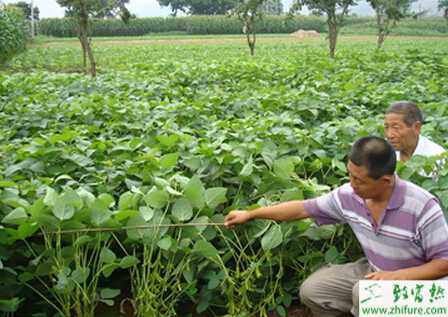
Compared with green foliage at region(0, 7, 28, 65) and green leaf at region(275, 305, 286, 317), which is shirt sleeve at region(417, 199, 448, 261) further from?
green foliage at region(0, 7, 28, 65)

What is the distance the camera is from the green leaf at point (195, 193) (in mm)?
2549

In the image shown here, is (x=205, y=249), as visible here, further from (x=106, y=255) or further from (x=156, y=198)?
(x=106, y=255)

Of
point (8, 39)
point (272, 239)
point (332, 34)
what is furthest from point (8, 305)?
point (8, 39)

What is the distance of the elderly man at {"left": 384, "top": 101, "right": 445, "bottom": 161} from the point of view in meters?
3.14

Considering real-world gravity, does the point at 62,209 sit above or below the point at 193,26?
below

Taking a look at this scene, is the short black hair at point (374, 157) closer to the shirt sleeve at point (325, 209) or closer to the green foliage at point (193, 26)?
the shirt sleeve at point (325, 209)

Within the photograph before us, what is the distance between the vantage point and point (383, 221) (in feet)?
7.29

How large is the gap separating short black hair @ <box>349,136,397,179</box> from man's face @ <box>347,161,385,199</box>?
0.02 meters

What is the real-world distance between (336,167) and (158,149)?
3.48ft

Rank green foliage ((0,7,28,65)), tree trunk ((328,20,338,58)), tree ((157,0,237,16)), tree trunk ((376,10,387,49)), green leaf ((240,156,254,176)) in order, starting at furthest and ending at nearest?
tree ((157,0,237,16)) < tree trunk ((376,10,387,49)) < green foliage ((0,7,28,65)) < tree trunk ((328,20,338,58)) < green leaf ((240,156,254,176))

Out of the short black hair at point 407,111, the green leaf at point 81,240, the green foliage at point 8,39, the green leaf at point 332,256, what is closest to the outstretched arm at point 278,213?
the green leaf at point 332,256

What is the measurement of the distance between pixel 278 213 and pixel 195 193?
382 mm

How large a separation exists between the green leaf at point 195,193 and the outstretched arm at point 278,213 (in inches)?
6.6

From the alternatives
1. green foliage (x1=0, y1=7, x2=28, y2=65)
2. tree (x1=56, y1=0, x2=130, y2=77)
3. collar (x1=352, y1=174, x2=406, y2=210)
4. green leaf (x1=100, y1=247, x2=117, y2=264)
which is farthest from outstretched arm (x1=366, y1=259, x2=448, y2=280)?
green foliage (x1=0, y1=7, x2=28, y2=65)
